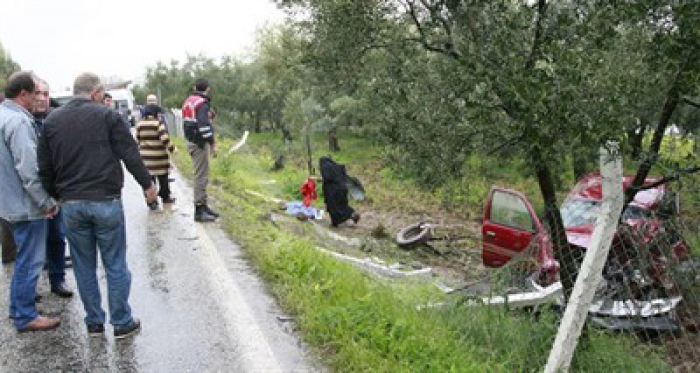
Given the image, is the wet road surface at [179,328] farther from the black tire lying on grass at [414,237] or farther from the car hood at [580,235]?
the black tire lying on grass at [414,237]

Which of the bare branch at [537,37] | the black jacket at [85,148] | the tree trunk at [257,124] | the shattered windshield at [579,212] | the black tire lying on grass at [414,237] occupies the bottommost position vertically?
the tree trunk at [257,124]

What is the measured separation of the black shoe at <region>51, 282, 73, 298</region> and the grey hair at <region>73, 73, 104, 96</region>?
77.6 inches

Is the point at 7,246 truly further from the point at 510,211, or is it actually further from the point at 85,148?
the point at 510,211

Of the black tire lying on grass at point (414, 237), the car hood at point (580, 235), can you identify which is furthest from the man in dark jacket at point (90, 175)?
the black tire lying on grass at point (414, 237)

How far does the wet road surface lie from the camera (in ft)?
13.5

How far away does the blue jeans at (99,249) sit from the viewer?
167 inches

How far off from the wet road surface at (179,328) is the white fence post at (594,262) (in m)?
1.53

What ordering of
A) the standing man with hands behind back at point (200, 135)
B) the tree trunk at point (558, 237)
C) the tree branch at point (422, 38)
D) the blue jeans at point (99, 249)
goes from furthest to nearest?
the standing man with hands behind back at point (200, 135) < the tree branch at point (422, 38) < the tree trunk at point (558, 237) < the blue jeans at point (99, 249)

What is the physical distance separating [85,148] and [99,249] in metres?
0.72

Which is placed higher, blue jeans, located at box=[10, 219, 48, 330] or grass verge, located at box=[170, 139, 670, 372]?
blue jeans, located at box=[10, 219, 48, 330]

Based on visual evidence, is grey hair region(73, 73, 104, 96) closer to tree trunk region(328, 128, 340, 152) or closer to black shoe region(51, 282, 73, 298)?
black shoe region(51, 282, 73, 298)

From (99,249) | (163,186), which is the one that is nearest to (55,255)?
(99,249)

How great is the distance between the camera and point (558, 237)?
527cm

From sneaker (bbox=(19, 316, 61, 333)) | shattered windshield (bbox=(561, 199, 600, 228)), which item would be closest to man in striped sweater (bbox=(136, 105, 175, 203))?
sneaker (bbox=(19, 316, 61, 333))
